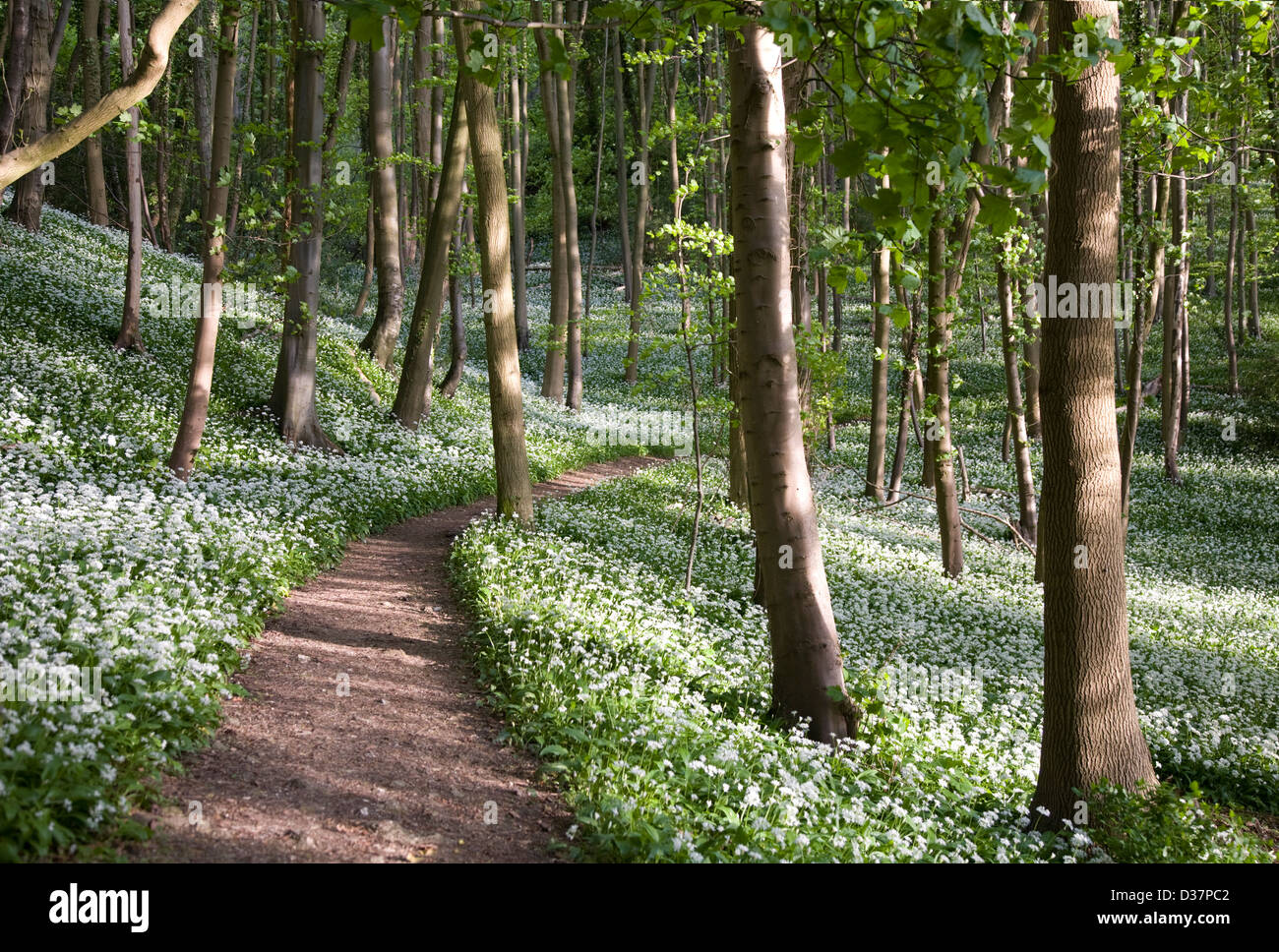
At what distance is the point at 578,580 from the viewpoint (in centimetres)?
972

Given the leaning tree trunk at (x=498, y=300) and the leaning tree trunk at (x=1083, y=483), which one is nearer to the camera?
the leaning tree trunk at (x=1083, y=483)

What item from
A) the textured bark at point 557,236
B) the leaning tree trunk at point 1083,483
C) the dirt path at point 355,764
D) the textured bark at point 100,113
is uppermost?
the textured bark at point 557,236

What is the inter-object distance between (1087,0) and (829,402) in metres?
7.66

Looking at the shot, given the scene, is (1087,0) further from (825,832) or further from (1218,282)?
(1218,282)

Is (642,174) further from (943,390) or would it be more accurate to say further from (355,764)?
(355,764)

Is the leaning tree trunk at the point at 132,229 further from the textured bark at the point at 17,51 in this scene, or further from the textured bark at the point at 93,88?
the textured bark at the point at 93,88

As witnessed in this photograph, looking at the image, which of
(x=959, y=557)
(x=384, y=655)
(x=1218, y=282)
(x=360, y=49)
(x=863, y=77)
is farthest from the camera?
(x=1218, y=282)

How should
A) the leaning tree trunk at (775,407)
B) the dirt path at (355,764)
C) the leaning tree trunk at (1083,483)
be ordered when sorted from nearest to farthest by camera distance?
the dirt path at (355,764) < the leaning tree trunk at (1083,483) < the leaning tree trunk at (775,407)

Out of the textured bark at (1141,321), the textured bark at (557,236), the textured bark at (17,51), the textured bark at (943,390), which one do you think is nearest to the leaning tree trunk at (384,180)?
the textured bark at (557,236)

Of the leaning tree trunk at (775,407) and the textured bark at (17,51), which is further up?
the textured bark at (17,51)

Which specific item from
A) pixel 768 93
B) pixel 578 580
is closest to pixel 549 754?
pixel 578 580

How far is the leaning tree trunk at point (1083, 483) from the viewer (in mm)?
5707

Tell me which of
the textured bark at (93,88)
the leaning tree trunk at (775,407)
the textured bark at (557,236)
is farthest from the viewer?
the textured bark at (557,236)

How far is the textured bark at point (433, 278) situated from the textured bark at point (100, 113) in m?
11.0
